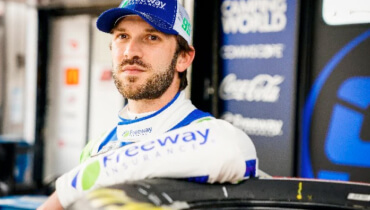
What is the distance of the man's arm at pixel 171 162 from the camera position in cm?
106

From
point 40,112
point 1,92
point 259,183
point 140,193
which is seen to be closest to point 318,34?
point 259,183

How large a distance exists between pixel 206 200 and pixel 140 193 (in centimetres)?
17

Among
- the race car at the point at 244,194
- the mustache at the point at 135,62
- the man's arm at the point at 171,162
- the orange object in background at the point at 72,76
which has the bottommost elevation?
the orange object in background at the point at 72,76

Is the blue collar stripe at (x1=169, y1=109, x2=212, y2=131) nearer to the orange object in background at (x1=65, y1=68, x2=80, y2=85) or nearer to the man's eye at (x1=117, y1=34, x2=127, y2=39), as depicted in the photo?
the man's eye at (x1=117, y1=34, x2=127, y2=39)

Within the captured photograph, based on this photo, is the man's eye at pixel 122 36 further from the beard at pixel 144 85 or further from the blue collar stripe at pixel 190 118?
the blue collar stripe at pixel 190 118

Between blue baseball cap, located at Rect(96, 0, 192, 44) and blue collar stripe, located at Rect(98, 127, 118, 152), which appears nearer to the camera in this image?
blue baseball cap, located at Rect(96, 0, 192, 44)

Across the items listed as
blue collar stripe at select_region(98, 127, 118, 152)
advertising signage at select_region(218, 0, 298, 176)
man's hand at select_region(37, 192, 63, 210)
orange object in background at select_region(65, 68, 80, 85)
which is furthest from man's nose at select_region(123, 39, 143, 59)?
orange object in background at select_region(65, 68, 80, 85)

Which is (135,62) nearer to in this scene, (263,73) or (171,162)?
(171,162)

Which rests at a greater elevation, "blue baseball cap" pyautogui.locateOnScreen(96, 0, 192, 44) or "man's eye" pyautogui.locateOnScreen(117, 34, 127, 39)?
"blue baseball cap" pyautogui.locateOnScreen(96, 0, 192, 44)

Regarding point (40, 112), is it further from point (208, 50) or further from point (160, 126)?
point (160, 126)

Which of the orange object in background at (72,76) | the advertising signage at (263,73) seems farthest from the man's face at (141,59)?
the orange object in background at (72,76)

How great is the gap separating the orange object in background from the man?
4.14 meters

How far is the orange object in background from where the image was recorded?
569 centimetres

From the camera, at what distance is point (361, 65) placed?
3.24 m
